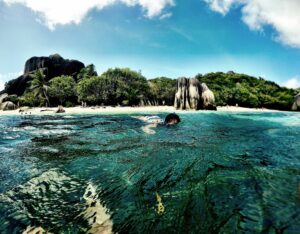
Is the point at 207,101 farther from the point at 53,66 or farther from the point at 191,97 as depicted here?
the point at 53,66

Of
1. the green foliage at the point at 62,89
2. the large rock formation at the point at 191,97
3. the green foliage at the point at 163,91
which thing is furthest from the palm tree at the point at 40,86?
the large rock formation at the point at 191,97

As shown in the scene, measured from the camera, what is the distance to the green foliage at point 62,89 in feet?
214

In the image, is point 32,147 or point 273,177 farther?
point 32,147

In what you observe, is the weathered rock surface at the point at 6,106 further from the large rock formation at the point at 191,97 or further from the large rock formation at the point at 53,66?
the large rock formation at the point at 191,97

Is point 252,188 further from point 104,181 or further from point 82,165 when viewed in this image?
point 82,165

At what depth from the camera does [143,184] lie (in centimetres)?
643

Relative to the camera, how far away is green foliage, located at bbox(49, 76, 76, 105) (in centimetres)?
6538

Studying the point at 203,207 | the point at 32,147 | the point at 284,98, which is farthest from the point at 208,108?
the point at 203,207

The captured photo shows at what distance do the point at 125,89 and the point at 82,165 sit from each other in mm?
55794

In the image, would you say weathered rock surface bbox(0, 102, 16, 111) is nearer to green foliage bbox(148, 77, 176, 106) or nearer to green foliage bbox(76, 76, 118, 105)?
green foliage bbox(76, 76, 118, 105)

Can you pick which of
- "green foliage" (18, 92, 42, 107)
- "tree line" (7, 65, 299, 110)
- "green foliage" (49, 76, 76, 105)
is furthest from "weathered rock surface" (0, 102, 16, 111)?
"green foliage" (49, 76, 76, 105)

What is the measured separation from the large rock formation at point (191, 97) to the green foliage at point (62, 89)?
108 ft

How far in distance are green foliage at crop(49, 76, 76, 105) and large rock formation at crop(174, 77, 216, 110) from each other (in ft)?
108

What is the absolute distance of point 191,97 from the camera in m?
52.2
